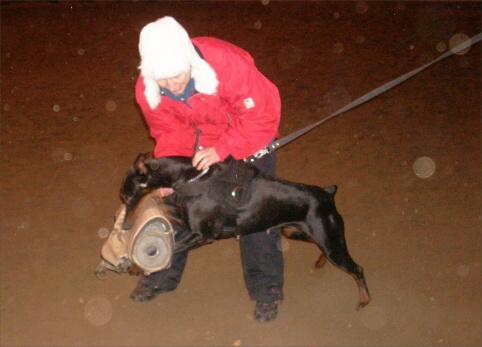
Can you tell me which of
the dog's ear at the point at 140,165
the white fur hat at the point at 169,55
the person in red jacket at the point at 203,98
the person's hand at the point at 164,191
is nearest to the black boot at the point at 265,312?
the person in red jacket at the point at 203,98

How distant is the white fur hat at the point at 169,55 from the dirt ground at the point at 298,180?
1.58m

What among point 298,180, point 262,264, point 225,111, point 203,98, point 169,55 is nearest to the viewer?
point 169,55

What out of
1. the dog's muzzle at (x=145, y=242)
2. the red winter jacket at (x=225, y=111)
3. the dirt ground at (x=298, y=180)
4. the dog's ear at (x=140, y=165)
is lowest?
the dirt ground at (x=298, y=180)

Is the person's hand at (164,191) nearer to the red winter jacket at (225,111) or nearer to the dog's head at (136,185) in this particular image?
the dog's head at (136,185)

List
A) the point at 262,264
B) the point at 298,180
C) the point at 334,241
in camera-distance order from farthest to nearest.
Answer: the point at 298,180
the point at 262,264
the point at 334,241

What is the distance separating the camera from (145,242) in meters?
2.88

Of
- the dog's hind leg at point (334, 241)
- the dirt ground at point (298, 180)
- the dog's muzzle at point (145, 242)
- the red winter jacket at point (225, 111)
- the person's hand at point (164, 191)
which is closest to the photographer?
the red winter jacket at point (225, 111)

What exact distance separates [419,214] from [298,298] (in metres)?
1.41

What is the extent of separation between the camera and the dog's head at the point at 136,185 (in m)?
2.86

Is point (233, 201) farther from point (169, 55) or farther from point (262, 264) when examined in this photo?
point (169, 55)

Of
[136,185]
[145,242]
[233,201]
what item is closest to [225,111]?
[233,201]

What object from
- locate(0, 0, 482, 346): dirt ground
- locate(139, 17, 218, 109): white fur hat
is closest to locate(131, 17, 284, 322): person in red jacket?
locate(139, 17, 218, 109): white fur hat

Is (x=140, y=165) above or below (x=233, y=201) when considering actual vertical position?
above

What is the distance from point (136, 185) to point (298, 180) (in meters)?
2.39
